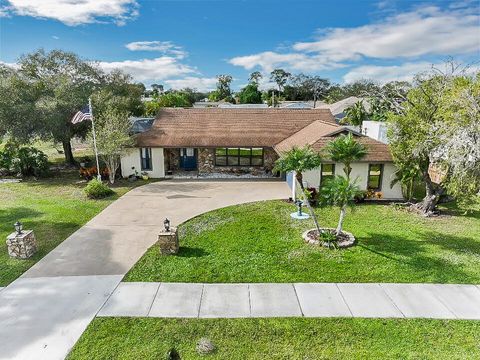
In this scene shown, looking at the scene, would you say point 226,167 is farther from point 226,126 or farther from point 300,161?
point 300,161

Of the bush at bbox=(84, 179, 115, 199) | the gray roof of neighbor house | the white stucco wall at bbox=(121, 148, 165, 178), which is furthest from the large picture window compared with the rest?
the bush at bbox=(84, 179, 115, 199)

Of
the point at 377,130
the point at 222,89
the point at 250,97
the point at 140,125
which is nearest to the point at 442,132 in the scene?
the point at 377,130

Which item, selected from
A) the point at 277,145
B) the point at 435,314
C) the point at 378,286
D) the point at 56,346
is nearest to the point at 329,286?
the point at 378,286

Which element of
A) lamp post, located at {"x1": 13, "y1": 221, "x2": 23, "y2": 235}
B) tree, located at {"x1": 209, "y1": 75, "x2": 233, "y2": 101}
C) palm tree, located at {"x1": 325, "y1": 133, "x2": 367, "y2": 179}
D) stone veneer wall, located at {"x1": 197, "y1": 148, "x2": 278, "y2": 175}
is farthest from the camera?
tree, located at {"x1": 209, "y1": 75, "x2": 233, "y2": 101}

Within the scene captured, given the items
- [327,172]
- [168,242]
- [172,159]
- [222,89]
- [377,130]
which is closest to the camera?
[168,242]

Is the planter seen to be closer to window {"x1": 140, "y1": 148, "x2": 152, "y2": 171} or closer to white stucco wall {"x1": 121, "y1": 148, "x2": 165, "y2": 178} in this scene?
white stucco wall {"x1": 121, "y1": 148, "x2": 165, "y2": 178}

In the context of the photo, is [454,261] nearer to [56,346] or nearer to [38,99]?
[56,346]
